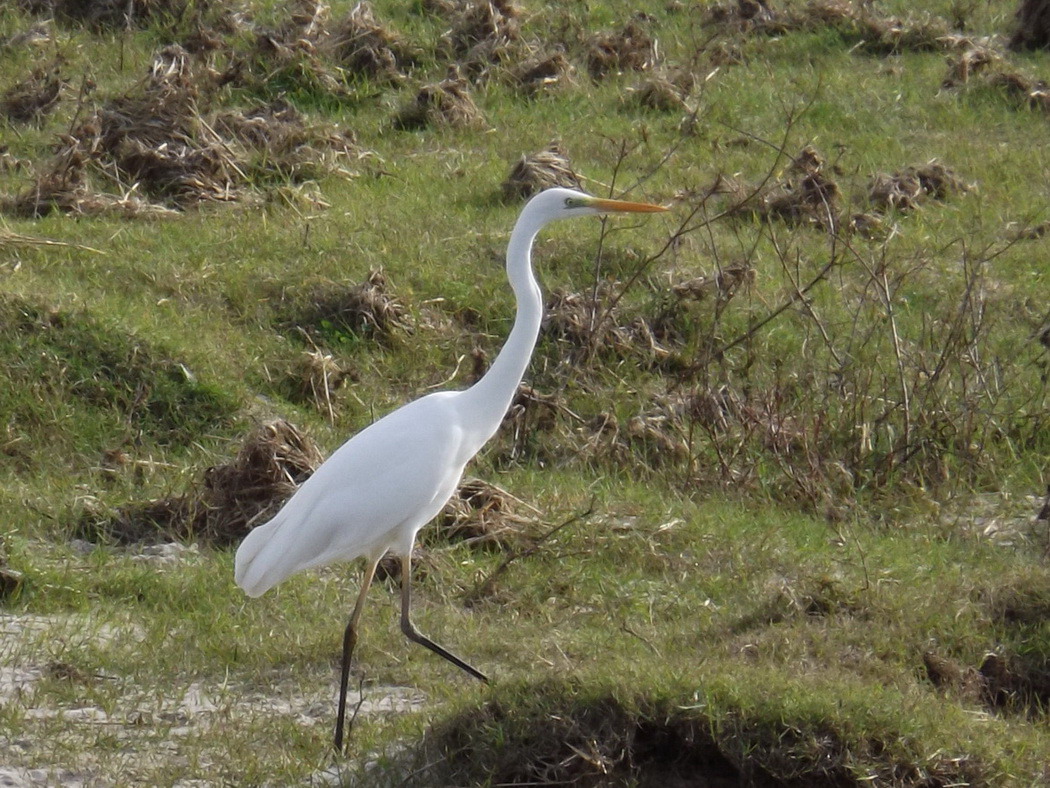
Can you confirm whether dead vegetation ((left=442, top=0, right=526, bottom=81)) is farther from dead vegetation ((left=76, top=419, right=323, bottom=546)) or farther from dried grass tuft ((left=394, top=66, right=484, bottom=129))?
dead vegetation ((left=76, top=419, right=323, bottom=546))

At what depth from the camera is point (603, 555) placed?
5867mm

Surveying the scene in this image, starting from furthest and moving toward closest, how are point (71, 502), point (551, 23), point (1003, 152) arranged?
point (551, 23)
point (1003, 152)
point (71, 502)

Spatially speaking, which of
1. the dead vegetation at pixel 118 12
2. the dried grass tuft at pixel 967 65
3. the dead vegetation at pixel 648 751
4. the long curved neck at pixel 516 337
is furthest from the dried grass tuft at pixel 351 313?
the dried grass tuft at pixel 967 65

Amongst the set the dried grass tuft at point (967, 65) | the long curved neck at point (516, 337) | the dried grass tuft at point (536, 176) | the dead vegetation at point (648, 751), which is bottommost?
the dried grass tuft at point (536, 176)

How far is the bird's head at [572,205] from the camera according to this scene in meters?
4.96

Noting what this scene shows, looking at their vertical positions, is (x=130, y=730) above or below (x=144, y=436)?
above

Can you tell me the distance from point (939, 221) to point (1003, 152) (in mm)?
1261

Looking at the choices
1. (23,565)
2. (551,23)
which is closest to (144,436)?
(23,565)

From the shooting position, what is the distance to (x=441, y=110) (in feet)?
32.1

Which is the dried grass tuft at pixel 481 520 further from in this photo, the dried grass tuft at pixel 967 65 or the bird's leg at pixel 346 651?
the dried grass tuft at pixel 967 65

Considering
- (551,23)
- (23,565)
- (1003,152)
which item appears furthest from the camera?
(551,23)

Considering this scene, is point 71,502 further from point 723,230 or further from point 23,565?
point 723,230

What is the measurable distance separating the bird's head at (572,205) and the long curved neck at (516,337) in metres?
0.05

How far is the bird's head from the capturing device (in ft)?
16.3
